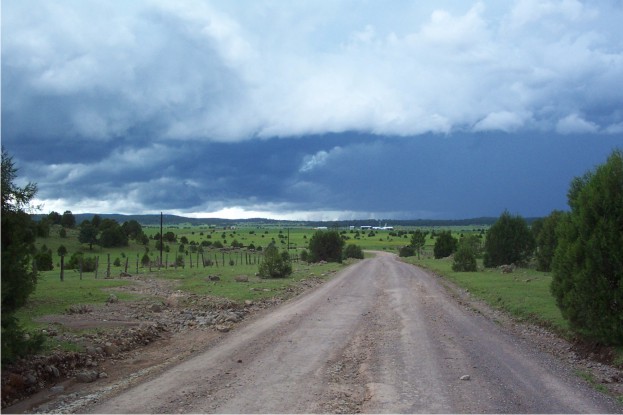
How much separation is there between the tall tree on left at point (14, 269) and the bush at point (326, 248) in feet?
183

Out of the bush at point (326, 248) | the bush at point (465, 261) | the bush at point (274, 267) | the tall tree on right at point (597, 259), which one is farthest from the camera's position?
the bush at point (326, 248)

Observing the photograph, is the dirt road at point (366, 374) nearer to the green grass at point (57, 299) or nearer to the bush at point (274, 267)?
the green grass at point (57, 299)

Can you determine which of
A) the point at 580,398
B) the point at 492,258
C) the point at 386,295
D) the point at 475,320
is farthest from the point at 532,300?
the point at 492,258

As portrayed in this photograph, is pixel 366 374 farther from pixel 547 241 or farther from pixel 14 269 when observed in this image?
pixel 547 241

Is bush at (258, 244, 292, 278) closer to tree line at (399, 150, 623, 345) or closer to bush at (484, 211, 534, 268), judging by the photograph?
bush at (484, 211, 534, 268)

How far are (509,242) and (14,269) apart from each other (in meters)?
43.1

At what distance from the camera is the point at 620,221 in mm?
12094

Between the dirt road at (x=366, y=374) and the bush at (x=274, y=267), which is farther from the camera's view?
the bush at (x=274, y=267)

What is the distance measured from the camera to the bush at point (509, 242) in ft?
153

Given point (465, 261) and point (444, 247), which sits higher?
point (444, 247)

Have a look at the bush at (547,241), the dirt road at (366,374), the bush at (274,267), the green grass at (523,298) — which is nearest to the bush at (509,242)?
the bush at (547,241)

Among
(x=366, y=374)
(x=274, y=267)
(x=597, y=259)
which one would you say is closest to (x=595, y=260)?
(x=597, y=259)

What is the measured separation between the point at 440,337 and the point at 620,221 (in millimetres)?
5057

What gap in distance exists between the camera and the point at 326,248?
217ft
